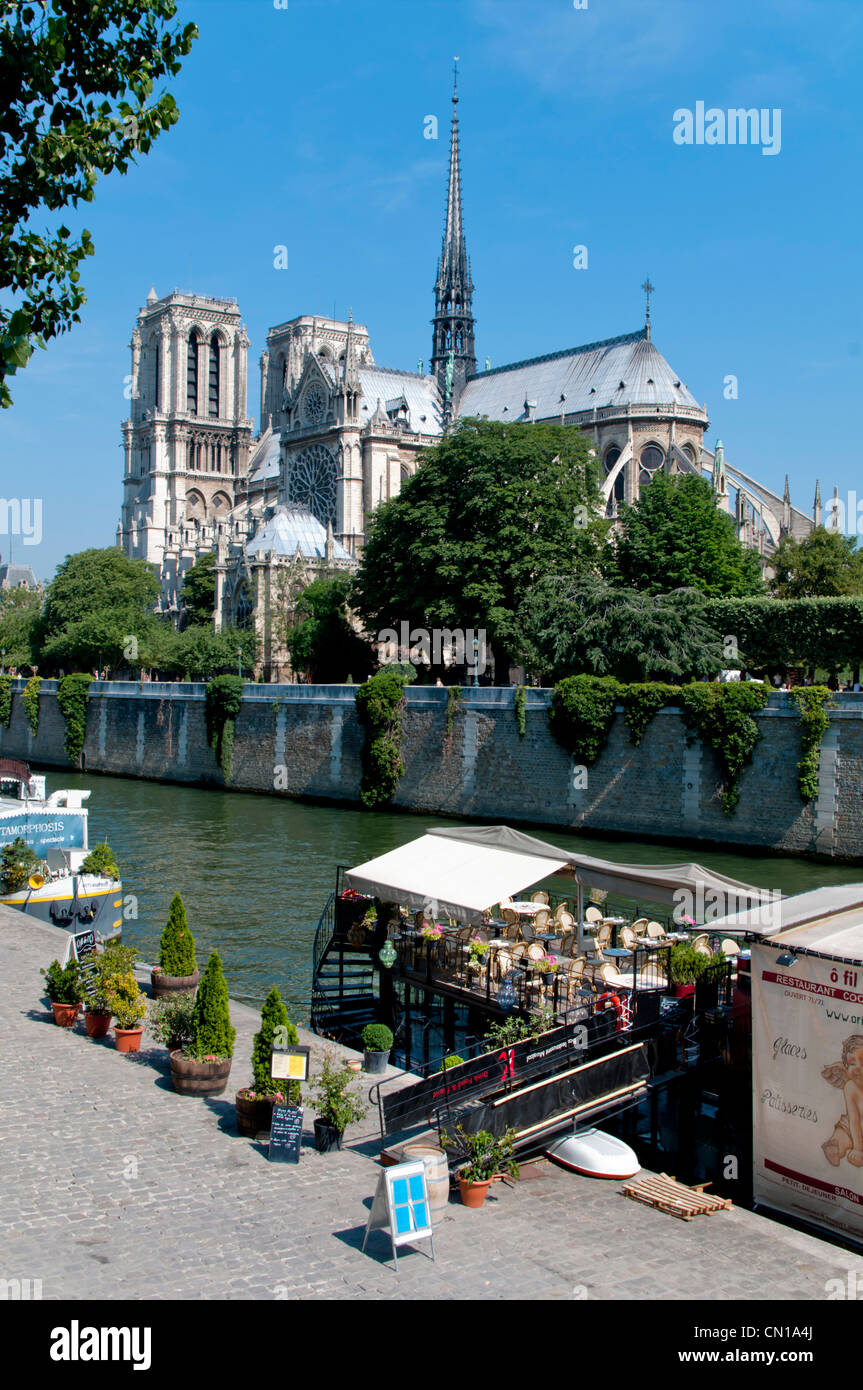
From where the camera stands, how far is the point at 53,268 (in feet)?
35.5

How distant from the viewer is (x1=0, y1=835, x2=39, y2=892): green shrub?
21438mm

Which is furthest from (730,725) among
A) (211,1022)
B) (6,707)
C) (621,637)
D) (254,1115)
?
(6,707)

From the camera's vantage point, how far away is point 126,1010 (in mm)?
13391

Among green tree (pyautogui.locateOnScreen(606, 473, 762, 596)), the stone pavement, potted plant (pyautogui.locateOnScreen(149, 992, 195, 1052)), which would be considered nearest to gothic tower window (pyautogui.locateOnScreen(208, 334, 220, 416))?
green tree (pyautogui.locateOnScreen(606, 473, 762, 596))

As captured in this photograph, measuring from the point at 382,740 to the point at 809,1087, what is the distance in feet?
97.6

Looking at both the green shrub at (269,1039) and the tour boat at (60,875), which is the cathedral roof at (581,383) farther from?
the green shrub at (269,1039)

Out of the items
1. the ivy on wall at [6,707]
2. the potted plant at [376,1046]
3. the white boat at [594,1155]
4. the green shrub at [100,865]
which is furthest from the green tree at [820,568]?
the white boat at [594,1155]

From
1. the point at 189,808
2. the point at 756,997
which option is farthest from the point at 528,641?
the point at 756,997

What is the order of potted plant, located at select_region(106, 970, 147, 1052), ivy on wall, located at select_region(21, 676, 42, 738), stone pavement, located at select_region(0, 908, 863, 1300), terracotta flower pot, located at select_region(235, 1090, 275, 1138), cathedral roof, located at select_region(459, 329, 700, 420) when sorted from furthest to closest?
cathedral roof, located at select_region(459, 329, 700, 420) < ivy on wall, located at select_region(21, 676, 42, 738) < potted plant, located at select_region(106, 970, 147, 1052) < terracotta flower pot, located at select_region(235, 1090, 275, 1138) < stone pavement, located at select_region(0, 908, 863, 1300)

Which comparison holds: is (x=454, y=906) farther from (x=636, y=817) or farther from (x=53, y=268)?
(x=636, y=817)

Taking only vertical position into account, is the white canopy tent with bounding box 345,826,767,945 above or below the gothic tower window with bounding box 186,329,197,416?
below

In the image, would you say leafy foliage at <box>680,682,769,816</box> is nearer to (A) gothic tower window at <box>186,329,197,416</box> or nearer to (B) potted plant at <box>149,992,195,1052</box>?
(B) potted plant at <box>149,992,195,1052</box>

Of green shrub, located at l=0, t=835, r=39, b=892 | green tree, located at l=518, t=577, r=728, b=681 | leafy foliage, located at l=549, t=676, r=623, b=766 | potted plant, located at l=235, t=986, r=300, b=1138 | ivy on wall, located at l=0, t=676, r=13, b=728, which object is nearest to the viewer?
potted plant, located at l=235, t=986, r=300, b=1138

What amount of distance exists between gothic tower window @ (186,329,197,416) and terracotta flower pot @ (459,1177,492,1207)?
10282cm
